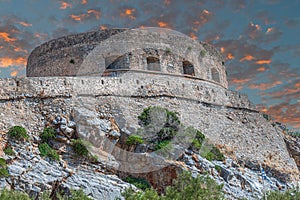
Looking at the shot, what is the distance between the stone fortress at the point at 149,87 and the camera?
725 inches

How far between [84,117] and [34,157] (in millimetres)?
2870

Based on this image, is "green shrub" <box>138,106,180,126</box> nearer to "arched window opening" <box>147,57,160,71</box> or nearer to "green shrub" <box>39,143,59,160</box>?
"green shrub" <box>39,143,59,160</box>

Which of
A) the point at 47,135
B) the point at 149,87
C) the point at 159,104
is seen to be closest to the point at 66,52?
the point at 149,87

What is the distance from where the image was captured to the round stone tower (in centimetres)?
2391

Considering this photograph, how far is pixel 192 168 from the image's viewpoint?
17.5 m

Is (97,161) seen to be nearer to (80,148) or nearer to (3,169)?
(80,148)

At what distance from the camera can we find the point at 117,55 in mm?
23891

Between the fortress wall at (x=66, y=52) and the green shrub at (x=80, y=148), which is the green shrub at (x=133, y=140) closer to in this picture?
the green shrub at (x=80, y=148)

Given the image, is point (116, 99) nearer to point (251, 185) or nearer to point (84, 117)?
point (84, 117)

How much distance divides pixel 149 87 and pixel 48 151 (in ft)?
22.7

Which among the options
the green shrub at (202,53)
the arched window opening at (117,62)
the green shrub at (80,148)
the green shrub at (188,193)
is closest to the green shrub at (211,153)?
the green shrub at (188,193)

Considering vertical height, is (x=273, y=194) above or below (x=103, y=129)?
below

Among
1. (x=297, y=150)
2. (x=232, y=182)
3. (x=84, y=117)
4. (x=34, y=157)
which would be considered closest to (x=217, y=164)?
(x=232, y=182)

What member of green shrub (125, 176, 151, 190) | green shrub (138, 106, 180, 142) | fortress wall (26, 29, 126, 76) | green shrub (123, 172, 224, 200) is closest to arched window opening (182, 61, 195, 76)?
fortress wall (26, 29, 126, 76)
